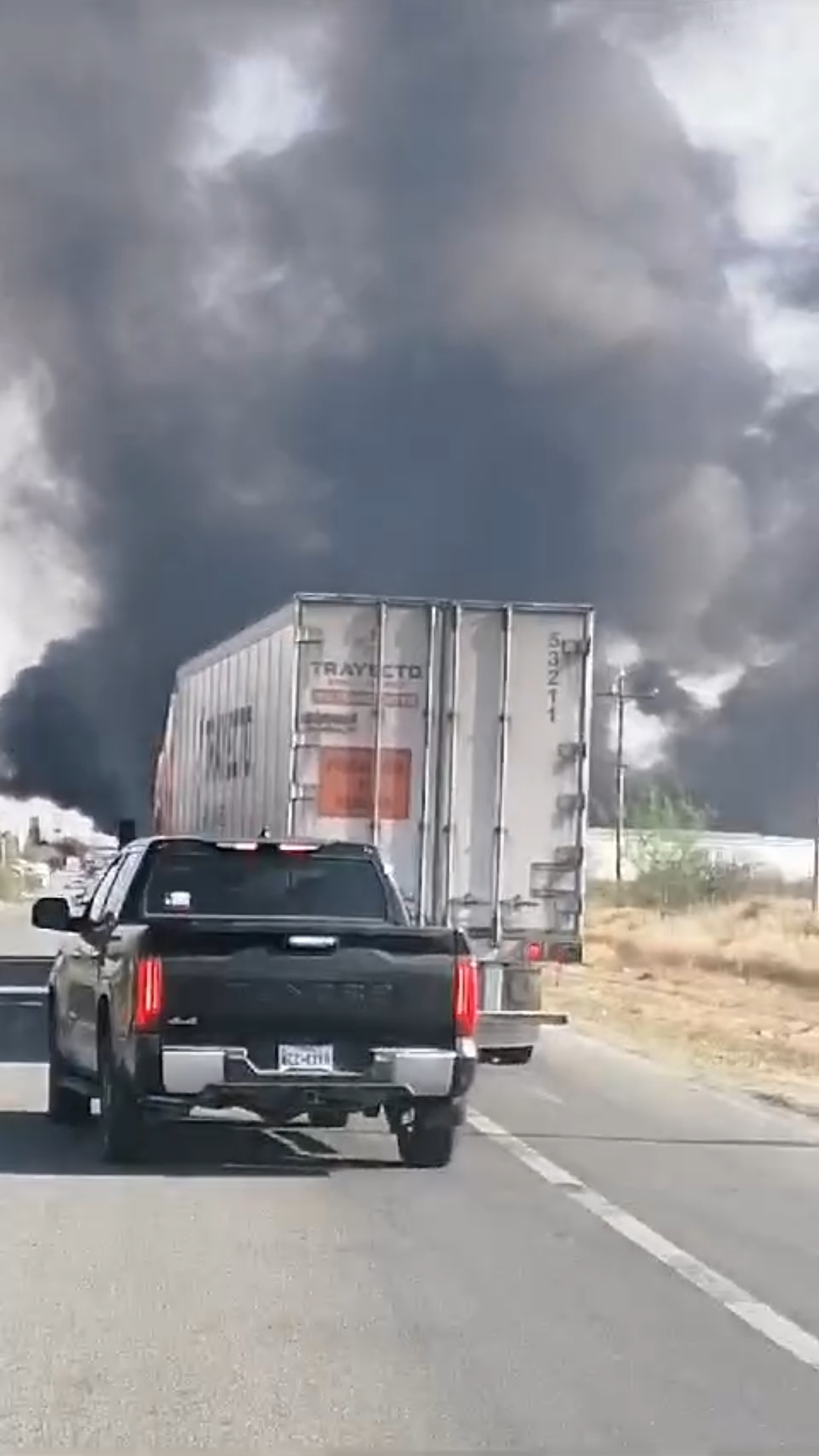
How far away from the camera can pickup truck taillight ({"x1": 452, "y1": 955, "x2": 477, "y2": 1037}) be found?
13.6 m

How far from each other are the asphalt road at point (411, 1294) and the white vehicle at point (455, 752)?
182 inches

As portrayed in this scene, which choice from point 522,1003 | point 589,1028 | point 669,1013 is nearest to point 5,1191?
point 522,1003

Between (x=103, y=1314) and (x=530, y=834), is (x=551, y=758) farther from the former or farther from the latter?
(x=103, y=1314)

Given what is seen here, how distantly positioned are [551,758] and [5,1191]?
30.5 feet

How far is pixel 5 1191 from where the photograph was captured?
1291 cm

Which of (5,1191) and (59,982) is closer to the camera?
(5,1191)

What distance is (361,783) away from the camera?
21.2 metres

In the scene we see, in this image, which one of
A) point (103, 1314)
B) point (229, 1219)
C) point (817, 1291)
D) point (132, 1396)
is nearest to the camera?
point (132, 1396)

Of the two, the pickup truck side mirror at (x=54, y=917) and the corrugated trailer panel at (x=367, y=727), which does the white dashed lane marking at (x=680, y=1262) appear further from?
the corrugated trailer panel at (x=367, y=727)

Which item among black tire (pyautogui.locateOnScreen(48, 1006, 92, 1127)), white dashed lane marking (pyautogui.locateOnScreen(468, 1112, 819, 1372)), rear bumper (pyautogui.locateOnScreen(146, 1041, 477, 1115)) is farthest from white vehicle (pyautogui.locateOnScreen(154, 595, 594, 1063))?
rear bumper (pyautogui.locateOnScreen(146, 1041, 477, 1115))

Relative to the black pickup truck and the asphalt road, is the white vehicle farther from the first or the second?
the black pickup truck

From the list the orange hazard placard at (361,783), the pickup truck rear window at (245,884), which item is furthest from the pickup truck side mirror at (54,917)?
the orange hazard placard at (361,783)

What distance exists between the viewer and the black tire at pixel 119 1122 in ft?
45.0

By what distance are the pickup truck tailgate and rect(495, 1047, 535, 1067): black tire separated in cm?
700
